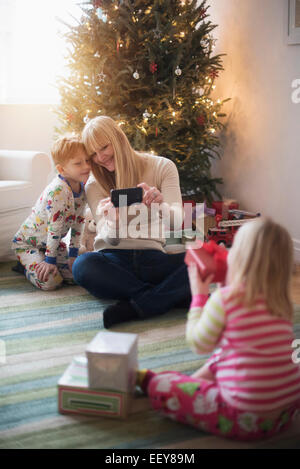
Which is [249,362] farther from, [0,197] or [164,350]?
[0,197]

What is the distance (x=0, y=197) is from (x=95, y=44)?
3.33 ft

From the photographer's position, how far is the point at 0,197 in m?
2.47

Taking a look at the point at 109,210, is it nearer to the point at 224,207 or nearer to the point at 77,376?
the point at 77,376

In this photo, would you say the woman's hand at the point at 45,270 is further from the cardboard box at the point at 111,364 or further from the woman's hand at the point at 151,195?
the cardboard box at the point at 111,364

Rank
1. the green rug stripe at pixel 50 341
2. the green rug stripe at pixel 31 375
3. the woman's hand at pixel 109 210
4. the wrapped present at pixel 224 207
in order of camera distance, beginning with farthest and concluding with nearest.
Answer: the wrapped present at pixel 224 207 → the woman's hand at pixel 109 210 → the green rug stripe at pixel 50 341 → the green rug stripe at pixel 31 375

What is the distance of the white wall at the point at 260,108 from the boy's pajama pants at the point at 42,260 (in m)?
1.32

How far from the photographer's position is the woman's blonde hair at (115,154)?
67.9 inches

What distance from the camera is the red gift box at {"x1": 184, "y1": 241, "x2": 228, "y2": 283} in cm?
110

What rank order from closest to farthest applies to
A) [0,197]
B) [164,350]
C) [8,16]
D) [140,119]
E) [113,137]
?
1. [164,350]
2. [113,137]
3. [0,197]
4. [140,119]
5. [8,16]

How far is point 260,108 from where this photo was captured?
285 cm

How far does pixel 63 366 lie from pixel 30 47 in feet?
10.0

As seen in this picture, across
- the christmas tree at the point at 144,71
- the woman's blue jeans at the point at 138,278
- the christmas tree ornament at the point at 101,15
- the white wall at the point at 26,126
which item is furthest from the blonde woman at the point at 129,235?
the white wall at the point at 26,126

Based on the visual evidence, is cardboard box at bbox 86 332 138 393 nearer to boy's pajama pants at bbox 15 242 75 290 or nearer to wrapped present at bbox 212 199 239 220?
boy's pajama pants at bbox 15 242 75 290
